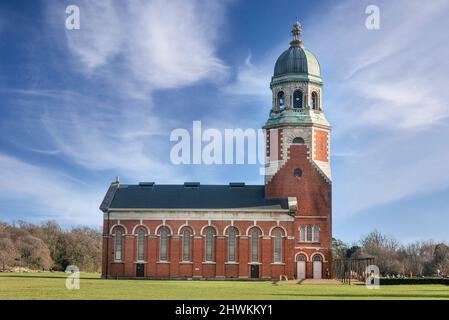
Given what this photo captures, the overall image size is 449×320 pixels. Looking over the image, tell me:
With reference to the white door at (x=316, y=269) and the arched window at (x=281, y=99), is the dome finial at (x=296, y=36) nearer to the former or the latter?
the arched window at (x=281, y=99)

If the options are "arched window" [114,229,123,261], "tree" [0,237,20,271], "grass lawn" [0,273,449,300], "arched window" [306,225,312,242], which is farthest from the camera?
"tree" [0,237,20,271]

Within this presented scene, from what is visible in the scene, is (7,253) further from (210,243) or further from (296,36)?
(296,36)

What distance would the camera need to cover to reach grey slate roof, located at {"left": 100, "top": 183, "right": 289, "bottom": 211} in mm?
70625

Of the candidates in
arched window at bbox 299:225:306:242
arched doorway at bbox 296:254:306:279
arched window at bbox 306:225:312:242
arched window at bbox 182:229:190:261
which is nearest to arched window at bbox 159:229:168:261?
arched window at bbox 182:229:190:261

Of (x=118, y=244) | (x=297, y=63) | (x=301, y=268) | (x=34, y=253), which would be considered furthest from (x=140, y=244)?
(x=34, y=253)

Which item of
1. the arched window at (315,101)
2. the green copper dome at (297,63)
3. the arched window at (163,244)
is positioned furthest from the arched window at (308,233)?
the green copper dome at (297,63)

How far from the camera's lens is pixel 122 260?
232 ft

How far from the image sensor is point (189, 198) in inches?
2854

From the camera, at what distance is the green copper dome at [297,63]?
7175 cm

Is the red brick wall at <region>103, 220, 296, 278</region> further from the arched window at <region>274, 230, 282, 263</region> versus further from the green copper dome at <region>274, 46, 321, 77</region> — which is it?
the green copper dome at <region>274, 46, 321, 77</region>

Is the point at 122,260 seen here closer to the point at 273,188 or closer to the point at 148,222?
the point at 148,222

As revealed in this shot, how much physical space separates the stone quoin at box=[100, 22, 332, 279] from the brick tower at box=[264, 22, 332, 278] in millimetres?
100

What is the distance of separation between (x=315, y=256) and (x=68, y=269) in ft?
145

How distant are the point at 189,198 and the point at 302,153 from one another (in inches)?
497
